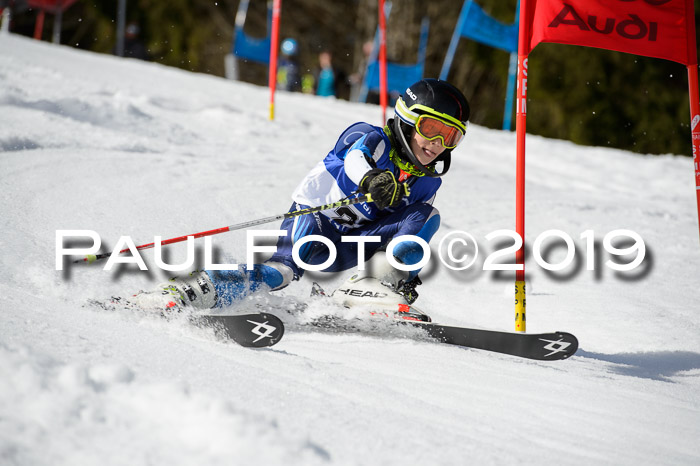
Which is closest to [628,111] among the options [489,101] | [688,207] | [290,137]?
[489,101]

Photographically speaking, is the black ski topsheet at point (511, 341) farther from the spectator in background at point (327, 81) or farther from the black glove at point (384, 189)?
the spectator in background at point (327, 81)

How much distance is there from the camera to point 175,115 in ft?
25.3

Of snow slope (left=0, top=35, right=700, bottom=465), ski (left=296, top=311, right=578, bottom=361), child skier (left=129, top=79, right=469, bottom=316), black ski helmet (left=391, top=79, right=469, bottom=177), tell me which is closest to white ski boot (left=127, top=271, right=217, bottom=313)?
child skier (left=129, top=79, right=469, bottom=316)

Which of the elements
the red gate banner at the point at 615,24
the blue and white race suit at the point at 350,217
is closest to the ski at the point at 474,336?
the blue and white race suit at the point at 350,217

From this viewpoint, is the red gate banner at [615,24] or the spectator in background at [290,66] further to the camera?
the spectator in background at [290,66]

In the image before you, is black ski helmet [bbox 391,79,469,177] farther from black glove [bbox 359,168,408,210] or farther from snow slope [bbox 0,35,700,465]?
snow slope [bbox 0,35,700,465]

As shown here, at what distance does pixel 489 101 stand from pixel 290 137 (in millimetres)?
16888

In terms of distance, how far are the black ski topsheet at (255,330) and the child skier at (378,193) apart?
379 millimetres

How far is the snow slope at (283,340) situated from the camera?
1.68 metres

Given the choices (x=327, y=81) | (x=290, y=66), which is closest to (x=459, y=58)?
(x=327, y=81)

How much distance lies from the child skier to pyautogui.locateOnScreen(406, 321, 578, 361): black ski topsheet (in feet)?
0.97

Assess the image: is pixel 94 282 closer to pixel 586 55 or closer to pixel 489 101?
pixel 586 55

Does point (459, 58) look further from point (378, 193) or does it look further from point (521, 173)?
point (378, 193)

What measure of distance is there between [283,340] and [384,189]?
752mm
